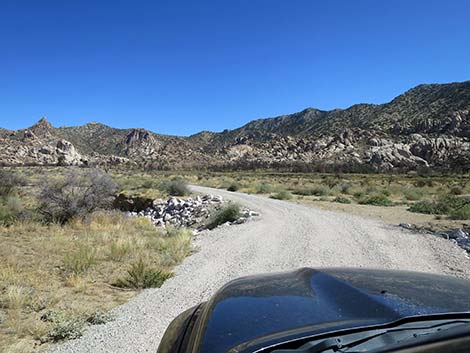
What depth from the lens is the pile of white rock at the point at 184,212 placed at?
18.7 m

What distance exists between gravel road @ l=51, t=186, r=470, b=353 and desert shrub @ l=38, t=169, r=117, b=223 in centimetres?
642

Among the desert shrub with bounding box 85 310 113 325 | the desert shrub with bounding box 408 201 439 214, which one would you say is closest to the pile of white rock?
the desert shrub with bounding box 408 201 439 214

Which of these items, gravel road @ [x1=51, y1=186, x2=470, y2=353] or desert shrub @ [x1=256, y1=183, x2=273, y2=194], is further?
desert shrub @ [x1=256, y1=183, x2=273, y2=194]

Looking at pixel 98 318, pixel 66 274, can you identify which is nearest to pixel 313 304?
pixel 98 318

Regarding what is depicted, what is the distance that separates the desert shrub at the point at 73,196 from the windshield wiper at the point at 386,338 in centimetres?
1587

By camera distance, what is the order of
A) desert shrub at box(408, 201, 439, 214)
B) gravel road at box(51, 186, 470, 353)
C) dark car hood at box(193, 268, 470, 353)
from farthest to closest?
desert shrub at box(408, 201, 439, 214)
gravel road at box(51, 186, 470, 353)
dark car hood at box(193, 268, 470, 353)

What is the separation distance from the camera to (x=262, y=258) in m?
9.52

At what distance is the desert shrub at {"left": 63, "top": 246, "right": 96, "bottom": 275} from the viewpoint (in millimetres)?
8289

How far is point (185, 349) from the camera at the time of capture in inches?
85.2

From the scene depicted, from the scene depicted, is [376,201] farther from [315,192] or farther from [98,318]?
Result: [98,318]

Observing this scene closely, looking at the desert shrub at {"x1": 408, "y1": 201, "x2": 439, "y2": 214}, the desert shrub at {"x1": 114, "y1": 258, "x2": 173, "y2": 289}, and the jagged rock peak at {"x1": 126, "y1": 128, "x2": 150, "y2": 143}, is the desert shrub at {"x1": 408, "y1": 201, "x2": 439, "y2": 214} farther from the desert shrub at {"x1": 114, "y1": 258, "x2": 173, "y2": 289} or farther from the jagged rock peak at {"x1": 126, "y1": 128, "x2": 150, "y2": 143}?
the jagged rock peak at {"x1": 126, "y1": 128, "x2": 150, "y2": 143}

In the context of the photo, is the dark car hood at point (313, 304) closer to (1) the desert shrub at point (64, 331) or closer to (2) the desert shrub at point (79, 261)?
(1) the desert shrub at point (64, 331)

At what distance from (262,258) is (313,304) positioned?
7343 millimetres

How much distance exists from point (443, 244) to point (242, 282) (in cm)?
1025
